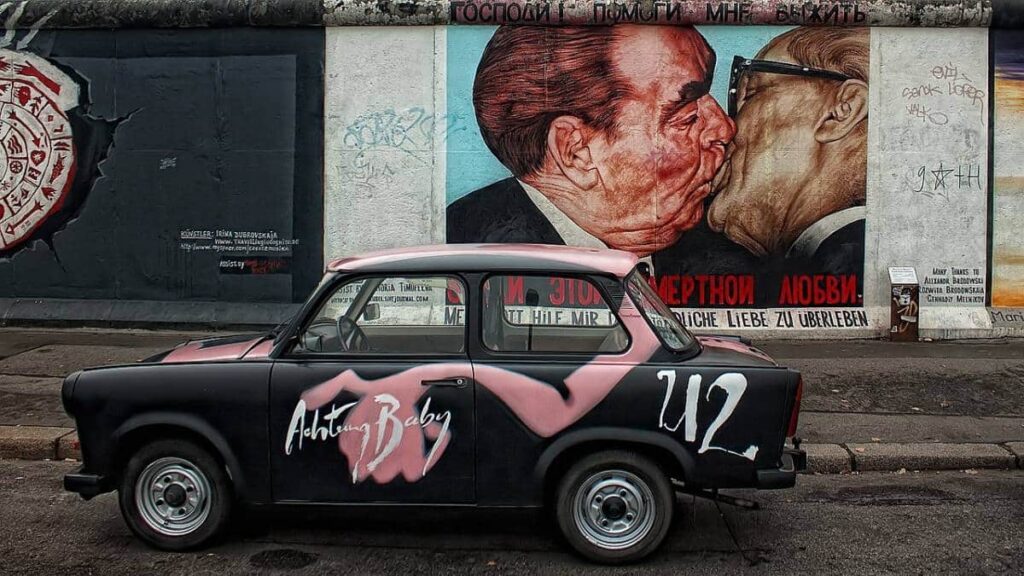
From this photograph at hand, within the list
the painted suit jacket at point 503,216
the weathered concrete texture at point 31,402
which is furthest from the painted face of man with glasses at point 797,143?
the weathered concrete texture at point 31,402

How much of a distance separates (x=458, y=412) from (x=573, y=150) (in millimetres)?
6696

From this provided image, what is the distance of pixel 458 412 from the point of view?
5043 millimetres

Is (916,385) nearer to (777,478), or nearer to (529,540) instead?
(777,478)

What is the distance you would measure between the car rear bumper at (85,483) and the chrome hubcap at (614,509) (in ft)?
8.22

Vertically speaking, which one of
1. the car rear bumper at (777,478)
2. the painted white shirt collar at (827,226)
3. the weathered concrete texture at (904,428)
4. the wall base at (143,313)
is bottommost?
the weathered concrete texture at (904,428)

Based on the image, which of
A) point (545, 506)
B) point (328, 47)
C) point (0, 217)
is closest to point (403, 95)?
point (328, 47)

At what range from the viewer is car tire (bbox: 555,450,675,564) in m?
5.05

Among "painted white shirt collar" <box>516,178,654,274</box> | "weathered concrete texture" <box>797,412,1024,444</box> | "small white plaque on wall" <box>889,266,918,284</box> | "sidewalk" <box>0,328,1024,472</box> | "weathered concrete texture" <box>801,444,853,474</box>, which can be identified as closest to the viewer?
"weathered concrete texture" <box>801,444,853,474</box>

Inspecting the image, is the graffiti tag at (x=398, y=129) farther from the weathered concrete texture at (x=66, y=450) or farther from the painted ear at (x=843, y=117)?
the weathered concrete texture at (x=66, y=450)

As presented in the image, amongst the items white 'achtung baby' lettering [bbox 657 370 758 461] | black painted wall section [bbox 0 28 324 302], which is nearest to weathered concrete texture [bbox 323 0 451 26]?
black painted wall section [bbox 0 28 324 302]

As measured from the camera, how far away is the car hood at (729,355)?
17.0 ft

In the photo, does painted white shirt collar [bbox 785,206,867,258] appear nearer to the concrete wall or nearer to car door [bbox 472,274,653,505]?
the concrete wall

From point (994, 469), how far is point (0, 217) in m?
11.0

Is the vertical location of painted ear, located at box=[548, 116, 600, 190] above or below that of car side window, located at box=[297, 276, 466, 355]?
above
